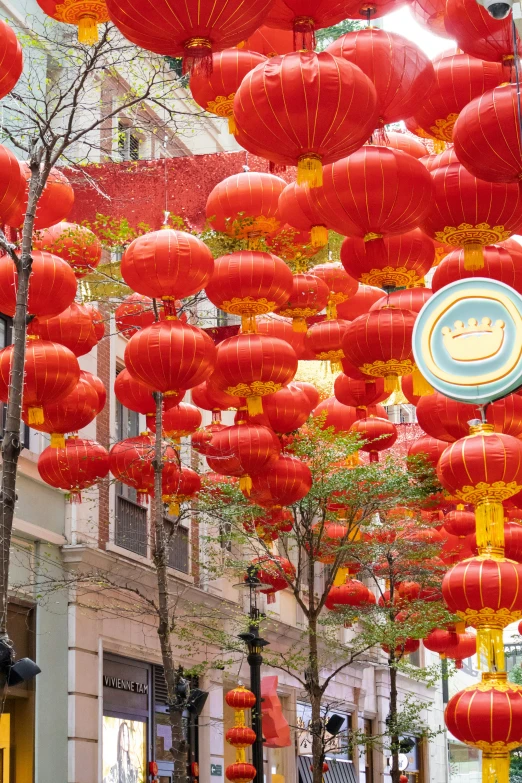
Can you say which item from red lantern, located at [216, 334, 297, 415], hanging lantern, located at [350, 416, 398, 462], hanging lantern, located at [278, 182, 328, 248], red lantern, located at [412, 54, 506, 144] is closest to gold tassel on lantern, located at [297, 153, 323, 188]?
red lantern, located at [412, 54, 506, 144]

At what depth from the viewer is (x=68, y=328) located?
12.6 m

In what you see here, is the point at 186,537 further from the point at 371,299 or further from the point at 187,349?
the point at 187,349

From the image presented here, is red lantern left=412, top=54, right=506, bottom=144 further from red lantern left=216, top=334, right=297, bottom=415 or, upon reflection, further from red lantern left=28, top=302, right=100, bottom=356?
red lantern left=28, top=302, right=100, bottom=356

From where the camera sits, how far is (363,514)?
23.3m

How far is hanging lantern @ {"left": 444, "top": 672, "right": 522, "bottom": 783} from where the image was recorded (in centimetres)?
902

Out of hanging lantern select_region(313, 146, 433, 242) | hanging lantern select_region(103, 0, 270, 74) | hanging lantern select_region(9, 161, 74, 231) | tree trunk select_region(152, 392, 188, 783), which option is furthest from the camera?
tree trunk select_region(152, 392, 188, 783)

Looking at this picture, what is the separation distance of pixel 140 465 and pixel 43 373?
3.49 m

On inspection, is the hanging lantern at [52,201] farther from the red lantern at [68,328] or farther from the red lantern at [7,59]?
the red lantern at [7,59]

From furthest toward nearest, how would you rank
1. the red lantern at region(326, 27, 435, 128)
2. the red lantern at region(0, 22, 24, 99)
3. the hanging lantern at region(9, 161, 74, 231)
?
the hanging lantern at region(9, 161, 74, 231) → the red lantern at region(326, 27, 435, 128) → the red lantern at region(0, 22, 24, 99)

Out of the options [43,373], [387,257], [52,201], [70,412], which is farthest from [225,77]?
[70,412]

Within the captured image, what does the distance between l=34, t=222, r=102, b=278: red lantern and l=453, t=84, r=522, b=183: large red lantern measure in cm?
475

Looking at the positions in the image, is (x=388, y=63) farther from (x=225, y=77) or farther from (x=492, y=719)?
(x=492, y=719)

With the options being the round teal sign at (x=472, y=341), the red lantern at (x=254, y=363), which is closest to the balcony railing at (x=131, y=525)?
the red lantern at (x=254, y=363)

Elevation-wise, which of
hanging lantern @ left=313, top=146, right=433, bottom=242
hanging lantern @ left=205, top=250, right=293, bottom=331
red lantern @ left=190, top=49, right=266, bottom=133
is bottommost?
hanging lantern @ left=313, top=146, right=433, bottom=242
